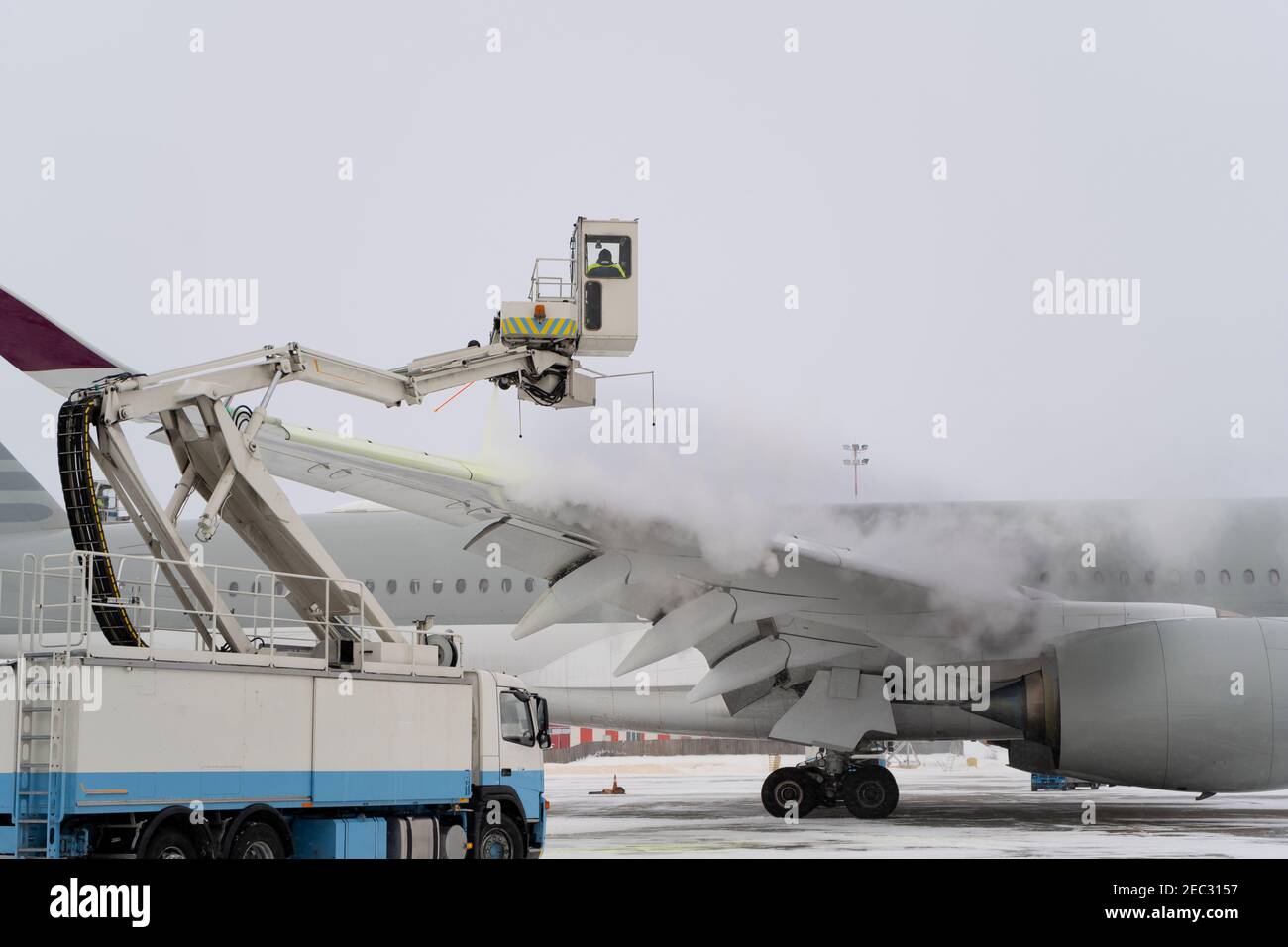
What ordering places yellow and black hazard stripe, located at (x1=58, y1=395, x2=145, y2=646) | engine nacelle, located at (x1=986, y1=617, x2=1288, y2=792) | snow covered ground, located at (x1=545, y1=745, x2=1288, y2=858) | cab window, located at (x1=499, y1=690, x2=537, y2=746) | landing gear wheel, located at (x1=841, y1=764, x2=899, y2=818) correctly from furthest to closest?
landing gear wheel, located at (x1=841, y1=764, x2=899, y2=818) → engine nacelle, located at (x1=986, y1=617, x2=1288, y2=792) → snow covered ground, located at (x1=545, y1=745, x2=1288, y2=858) → cab window, located at (x1=499, y1=690, x2=537, y2=746) → yellow and black hazard stripe, located at (x1=58, y1=395, x2=145, y2=646)

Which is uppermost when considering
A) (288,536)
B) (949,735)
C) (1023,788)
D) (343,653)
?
(288,536)

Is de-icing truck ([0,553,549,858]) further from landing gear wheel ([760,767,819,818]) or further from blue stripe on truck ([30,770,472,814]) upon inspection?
landing gear wheel ([760,767,819,818])

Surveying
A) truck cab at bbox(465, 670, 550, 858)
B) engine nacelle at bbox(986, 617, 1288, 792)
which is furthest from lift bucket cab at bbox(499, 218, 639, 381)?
engine nacelle at bbox(986, 617, 1288, 792)

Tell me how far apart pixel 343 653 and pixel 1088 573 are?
12.7 m

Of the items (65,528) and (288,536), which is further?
(65,528)

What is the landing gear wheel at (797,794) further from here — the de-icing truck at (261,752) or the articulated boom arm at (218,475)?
the articulated boom arm at (218,475)

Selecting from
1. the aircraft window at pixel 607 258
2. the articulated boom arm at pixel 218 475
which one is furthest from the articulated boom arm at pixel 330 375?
the aircraft window at pixel 607 258

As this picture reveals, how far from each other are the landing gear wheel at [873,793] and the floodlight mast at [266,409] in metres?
8.25

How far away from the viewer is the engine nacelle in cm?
1623

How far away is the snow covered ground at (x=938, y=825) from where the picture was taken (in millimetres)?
14977

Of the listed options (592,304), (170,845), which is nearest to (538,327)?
(592,304)
